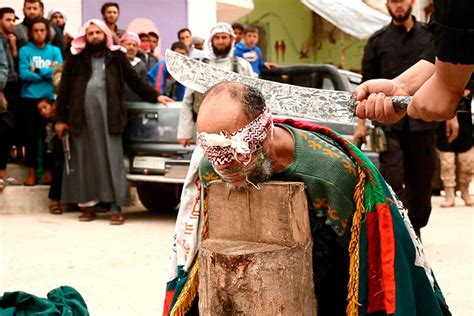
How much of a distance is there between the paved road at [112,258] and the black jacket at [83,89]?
1.16 metres

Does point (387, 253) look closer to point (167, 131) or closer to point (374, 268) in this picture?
point (374, 268)

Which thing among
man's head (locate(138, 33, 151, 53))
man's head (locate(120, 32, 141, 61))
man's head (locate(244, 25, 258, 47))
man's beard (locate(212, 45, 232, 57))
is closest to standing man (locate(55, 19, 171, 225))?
man's head (locate(120, 32, 141, 61))

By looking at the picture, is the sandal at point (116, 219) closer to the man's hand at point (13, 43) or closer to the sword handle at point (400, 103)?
the man's hand at point (13, 43)

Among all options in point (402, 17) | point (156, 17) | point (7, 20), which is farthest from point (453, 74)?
point (156, 17)

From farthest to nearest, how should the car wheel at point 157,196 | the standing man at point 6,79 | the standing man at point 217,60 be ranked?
the car wheel at point 157,196 < the standing man at point 6,79 < the standing man at point 217,60

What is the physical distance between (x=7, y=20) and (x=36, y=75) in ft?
2.84

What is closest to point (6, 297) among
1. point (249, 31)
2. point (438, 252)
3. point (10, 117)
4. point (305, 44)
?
point (438, 252)

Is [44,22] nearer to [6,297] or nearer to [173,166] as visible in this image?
[173,166]

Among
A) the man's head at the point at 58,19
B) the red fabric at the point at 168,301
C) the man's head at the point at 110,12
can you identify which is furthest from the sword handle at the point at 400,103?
the man's head at the point at 58,19

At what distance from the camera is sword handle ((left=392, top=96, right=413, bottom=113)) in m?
3.14

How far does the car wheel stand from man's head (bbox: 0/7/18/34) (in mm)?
2418

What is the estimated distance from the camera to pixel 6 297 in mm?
5098

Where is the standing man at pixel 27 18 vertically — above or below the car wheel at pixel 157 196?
above

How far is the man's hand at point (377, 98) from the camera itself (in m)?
3.28
